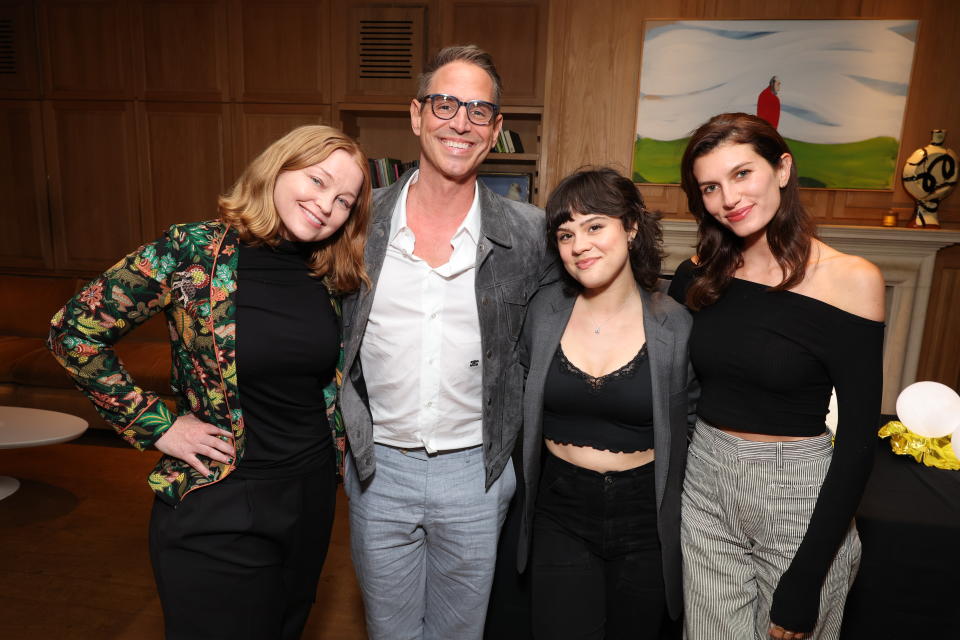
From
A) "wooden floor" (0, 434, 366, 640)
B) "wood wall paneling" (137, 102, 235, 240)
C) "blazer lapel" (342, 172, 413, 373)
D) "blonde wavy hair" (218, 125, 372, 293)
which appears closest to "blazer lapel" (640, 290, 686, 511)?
"blazer lapel" (342, 172, 413, 373)

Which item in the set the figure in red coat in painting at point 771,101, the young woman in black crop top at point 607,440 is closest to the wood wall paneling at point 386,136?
the figure in red coat in painting at point 771,101

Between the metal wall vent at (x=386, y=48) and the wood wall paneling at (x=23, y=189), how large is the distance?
2505 mm

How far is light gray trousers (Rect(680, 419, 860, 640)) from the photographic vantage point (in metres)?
1.35

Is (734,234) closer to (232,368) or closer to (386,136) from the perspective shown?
(232,368)

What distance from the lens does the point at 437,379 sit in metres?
1.58

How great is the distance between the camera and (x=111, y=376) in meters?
1.40

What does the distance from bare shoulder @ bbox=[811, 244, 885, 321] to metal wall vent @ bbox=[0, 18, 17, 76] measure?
18.2 feet

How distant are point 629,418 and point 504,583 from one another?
0.71 meters

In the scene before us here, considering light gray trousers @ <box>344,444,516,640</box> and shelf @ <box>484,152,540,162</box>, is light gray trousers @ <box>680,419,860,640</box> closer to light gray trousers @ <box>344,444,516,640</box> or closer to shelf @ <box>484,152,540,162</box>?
light gray trousers @ <box>344,444,516,640</box>

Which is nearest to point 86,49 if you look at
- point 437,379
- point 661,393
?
point 437,379

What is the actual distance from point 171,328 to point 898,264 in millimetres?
4151

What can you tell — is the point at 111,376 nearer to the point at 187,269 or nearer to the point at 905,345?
the point at 187,269

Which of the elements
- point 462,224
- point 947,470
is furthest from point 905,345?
point 462,224

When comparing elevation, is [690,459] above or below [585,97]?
below
